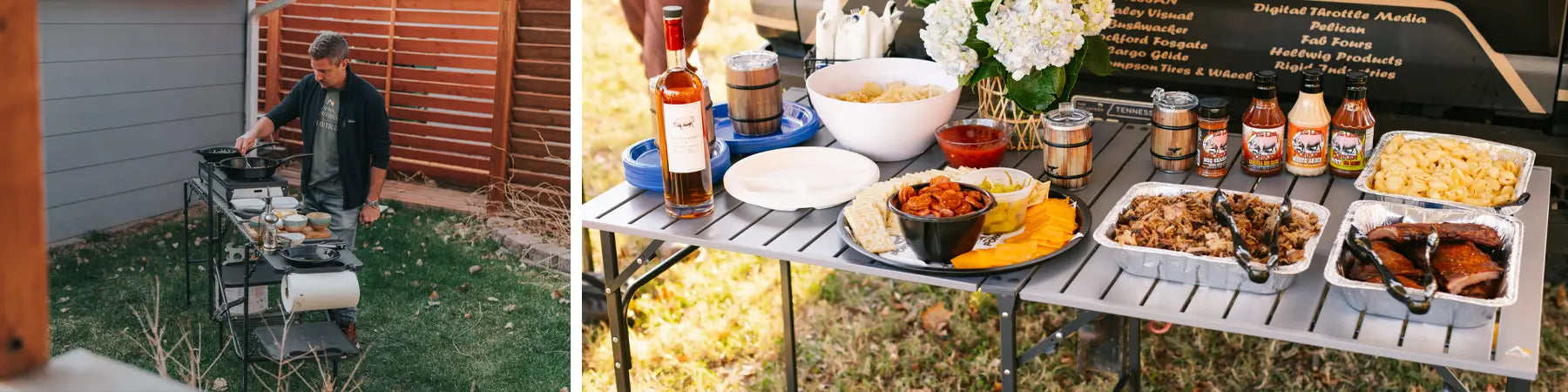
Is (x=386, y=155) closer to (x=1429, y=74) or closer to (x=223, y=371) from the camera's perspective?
(x=223, y=371)

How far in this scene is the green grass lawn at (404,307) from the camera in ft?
6.44

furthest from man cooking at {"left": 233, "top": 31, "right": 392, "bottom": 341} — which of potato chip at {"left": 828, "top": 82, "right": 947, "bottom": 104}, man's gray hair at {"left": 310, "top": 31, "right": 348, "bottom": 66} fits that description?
potato chip at {"left": 828, "top": 82, "right": 947, "bottom": 104}

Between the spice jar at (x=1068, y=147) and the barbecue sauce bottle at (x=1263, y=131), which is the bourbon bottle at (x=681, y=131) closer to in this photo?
the spice jar at (x=1068, y=147)

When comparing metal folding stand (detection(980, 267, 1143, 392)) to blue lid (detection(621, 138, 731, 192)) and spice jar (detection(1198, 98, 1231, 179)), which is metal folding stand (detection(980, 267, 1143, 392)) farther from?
blue lid (detection(621, 138, 731, 192))

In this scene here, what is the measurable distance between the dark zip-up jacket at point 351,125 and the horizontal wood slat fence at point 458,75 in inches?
0.6

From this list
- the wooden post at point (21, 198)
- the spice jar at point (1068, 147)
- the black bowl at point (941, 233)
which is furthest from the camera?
Result: the spice jar at point (1068, 147)

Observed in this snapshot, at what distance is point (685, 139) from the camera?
7.01 feet

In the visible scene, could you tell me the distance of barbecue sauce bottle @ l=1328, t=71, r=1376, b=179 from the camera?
2.17 m

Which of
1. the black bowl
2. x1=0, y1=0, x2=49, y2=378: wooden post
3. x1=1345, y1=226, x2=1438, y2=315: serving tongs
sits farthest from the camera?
the black bowl

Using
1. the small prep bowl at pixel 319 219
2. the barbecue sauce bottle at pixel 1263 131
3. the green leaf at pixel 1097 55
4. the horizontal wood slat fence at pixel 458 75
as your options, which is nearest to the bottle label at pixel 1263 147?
the barbecue sauce bottle at pixel 1263 131

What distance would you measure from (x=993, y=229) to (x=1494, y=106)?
1.33 metres

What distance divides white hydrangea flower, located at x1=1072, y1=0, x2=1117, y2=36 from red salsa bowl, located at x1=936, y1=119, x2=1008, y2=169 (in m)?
0.28

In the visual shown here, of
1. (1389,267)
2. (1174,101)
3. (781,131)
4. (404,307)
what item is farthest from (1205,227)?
(404,307)

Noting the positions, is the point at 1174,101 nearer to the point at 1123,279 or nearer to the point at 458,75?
the point at 1123,279
